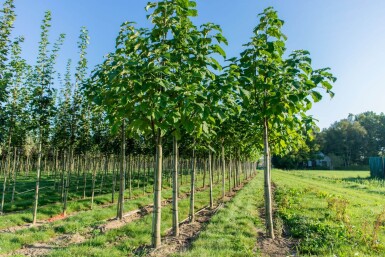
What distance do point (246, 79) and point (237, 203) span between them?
29.0 feet

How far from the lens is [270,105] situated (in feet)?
23.8

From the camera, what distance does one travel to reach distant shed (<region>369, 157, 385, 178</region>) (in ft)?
158

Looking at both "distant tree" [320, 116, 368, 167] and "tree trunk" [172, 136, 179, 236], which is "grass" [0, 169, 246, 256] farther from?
"distant tree" [320, 116, 368, 167]

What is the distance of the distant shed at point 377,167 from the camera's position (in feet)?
158

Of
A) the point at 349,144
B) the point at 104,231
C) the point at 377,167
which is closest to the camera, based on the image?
the point at 104,231

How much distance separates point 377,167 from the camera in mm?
49156

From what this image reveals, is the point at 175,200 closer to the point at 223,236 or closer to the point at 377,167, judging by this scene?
the point at 223,236

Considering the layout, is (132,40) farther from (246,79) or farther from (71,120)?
(71,120)

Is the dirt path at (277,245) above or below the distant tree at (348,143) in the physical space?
below

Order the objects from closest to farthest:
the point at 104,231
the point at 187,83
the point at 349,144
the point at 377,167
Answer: the point at 187,83 < the point at 104,231 < the point at 377,167 < the point at 349,144

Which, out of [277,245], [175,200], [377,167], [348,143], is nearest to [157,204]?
[175,200]

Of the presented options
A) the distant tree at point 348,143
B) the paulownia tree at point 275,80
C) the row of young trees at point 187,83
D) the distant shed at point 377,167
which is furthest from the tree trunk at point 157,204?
the distant tree at point 348,143

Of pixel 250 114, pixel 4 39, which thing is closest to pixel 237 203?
pixel 250 114

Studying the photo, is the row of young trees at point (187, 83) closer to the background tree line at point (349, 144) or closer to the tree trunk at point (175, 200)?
the tree trunk at point (175, 200)
